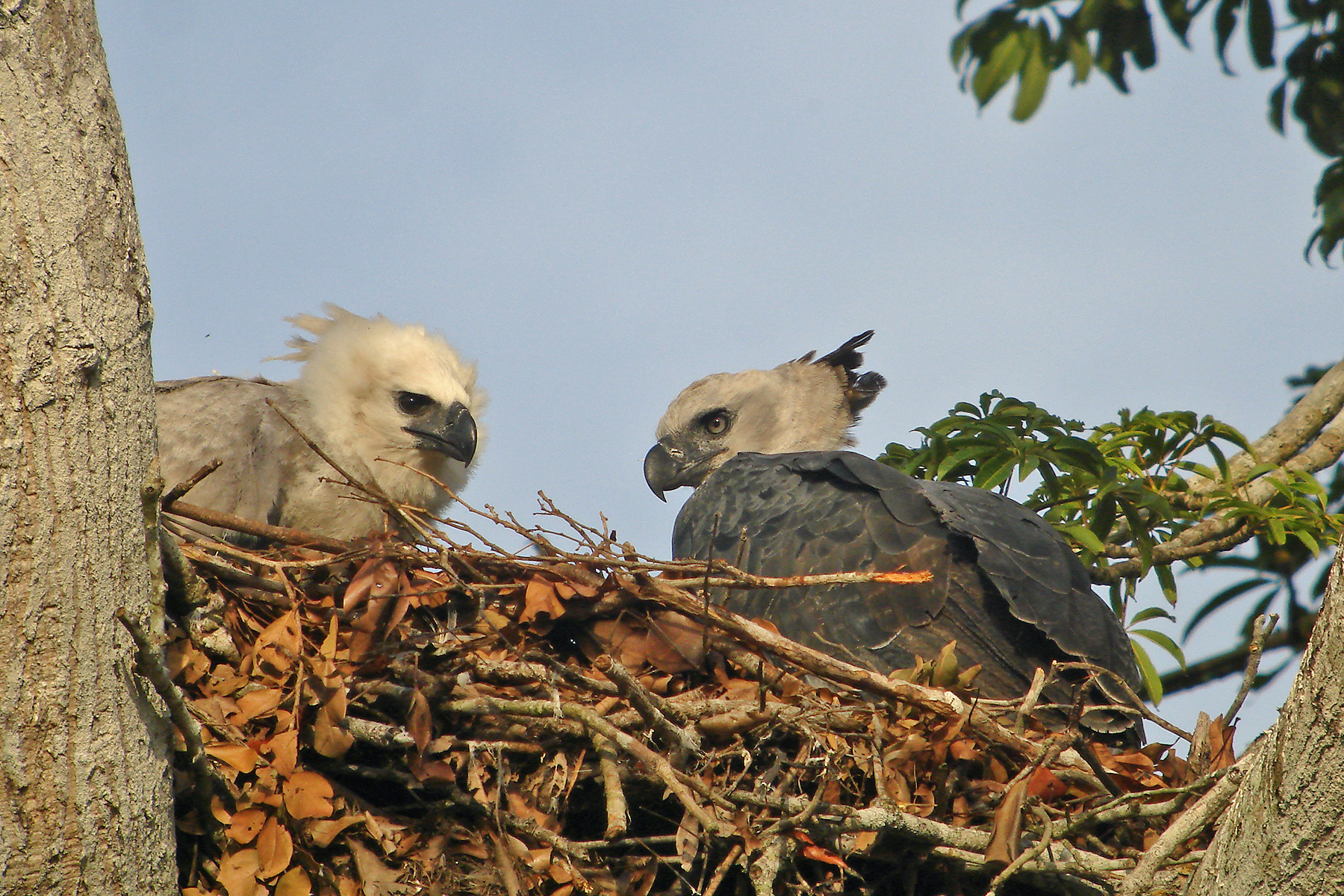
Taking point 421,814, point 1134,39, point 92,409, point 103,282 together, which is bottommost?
point 421,814

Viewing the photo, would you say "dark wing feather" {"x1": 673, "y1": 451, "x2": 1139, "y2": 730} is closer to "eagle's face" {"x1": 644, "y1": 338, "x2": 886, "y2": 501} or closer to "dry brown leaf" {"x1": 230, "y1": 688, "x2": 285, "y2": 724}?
"dry brown leaf" {"x1": 230, "y1": 688, "x2": 285, "y2": 724}

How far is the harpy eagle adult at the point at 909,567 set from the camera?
378 centimetres

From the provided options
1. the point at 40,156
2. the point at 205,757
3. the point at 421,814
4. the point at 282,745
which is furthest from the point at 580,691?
the point at 40,156

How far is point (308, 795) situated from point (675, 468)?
339 centimetres

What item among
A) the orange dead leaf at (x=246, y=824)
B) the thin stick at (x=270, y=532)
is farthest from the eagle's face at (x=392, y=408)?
the orange dead leaf at (x=246, y=824)

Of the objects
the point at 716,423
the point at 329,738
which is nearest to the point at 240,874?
the point at 329,738

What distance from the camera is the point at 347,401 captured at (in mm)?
4672

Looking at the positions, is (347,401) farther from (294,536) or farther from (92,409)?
(92,409)

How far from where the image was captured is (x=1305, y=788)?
1956 millimetres

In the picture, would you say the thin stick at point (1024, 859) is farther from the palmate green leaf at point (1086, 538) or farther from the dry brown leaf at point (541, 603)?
the palmate green leaf at point (1086, 538)

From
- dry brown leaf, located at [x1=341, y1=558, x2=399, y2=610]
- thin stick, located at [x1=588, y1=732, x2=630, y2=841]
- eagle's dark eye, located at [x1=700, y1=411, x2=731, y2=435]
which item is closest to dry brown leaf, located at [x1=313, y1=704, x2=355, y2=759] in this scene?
dry brown leaf, located at [x1=341, y1=558, x2=399, y2=610]

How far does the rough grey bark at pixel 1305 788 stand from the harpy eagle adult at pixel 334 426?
2734 mm

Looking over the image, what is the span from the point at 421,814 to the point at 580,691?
484 millimetres

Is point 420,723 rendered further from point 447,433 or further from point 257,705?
point 447,433
